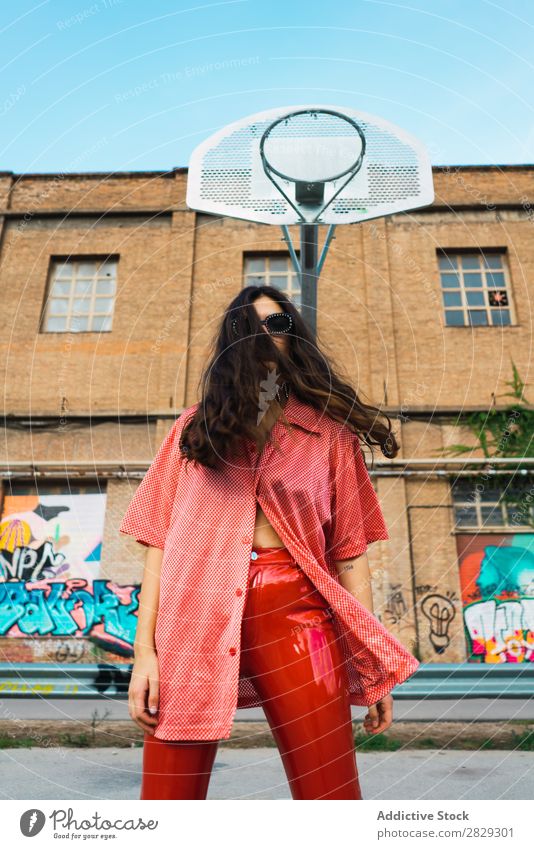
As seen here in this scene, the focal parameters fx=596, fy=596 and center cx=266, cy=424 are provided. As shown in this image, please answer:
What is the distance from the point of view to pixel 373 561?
9.33 meters

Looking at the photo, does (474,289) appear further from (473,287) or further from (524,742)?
(524,742)

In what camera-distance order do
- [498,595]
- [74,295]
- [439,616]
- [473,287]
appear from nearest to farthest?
[439,616] → [498,595] → [473,287] → [74,295]

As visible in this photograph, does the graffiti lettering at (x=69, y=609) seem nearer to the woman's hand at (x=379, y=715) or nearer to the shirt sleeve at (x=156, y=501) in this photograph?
the shirt sleeve at (x=156, y=501)

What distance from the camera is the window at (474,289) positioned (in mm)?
10656

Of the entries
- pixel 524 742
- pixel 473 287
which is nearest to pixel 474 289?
pixel 473 287

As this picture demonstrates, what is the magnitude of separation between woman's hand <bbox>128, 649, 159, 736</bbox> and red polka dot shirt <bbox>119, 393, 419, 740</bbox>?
0.7 inches

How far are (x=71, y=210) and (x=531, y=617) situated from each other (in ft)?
36.1

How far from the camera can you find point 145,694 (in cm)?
141

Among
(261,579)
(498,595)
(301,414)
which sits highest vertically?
(498,595)

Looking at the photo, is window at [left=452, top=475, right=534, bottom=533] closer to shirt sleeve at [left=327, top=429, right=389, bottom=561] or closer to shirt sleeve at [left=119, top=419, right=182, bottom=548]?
shirt sleeve at [left=327, top=429, right=389, bottom=561]

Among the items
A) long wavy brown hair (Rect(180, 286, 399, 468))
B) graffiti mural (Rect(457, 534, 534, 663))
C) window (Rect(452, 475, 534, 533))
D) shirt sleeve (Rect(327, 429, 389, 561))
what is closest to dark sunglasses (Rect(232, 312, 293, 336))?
long wavy brown hair (Rect(180, 286, 399, 468))

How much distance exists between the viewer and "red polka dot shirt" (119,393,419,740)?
140 centimetres

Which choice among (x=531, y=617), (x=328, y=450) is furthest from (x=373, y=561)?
(x=328, y=450)

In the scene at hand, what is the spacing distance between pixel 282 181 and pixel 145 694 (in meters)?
2.89
